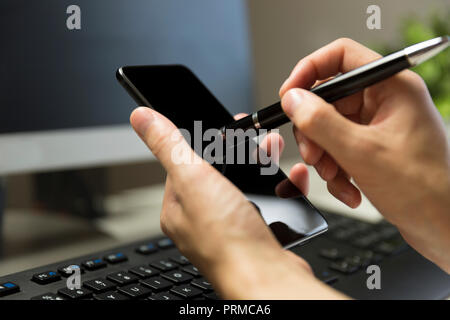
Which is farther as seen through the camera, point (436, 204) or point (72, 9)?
point (72, 9)

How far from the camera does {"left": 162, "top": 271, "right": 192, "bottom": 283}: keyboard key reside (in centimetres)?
34

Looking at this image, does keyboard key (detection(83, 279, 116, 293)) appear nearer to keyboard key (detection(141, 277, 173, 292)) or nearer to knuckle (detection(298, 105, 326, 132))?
keyboard key (detection(141, 277, 173, 292))

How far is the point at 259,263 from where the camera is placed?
0.78 ft

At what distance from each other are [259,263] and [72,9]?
39 cm

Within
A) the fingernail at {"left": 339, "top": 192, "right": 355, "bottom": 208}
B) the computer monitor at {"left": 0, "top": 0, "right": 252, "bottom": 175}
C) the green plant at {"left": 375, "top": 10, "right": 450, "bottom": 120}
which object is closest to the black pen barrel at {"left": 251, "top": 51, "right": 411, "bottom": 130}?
the fingernail at {"left": 339, "top": 192, "right": 355, "bottom": 208}

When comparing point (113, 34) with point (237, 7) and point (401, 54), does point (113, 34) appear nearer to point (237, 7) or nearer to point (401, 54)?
point (237, 7)

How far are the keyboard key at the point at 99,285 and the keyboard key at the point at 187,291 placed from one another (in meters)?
0.05

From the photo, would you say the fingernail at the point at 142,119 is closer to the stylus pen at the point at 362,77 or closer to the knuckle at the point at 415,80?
the stylus pen at the point at 362,77

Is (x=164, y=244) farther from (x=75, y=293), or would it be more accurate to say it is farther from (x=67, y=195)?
(x=67, y=195)

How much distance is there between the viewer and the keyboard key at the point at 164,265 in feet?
1.17

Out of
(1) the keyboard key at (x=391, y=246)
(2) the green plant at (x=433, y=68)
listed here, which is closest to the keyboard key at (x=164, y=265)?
(1) the keyboard key at (x=391, y=246)

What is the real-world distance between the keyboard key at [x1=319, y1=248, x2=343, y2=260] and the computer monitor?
0.92 ft

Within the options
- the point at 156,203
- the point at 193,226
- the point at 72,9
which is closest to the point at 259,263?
the point at 193,226

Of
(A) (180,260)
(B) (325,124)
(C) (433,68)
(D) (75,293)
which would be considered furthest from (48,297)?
(C) (433,68)
